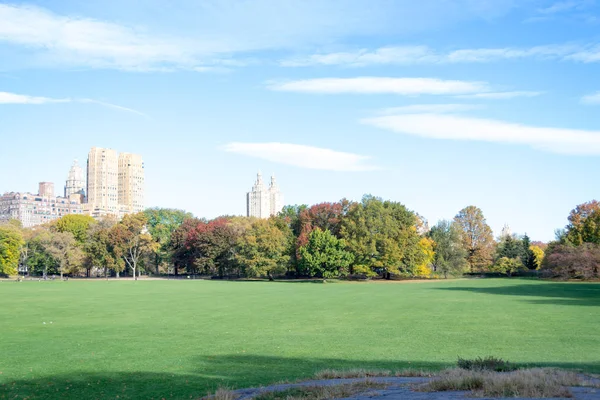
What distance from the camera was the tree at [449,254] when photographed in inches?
4144

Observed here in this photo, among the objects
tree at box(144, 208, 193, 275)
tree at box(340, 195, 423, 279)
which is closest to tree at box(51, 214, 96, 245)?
tree at box(144, 208, 193, 275)

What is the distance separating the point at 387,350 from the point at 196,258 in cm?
10195

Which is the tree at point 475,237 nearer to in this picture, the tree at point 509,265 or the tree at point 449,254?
the tree at point 509,265

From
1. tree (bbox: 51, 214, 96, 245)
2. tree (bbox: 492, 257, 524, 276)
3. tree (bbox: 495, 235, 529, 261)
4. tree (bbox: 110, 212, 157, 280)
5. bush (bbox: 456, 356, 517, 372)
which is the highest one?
tree (bbox: 51, 214, 96, 245)

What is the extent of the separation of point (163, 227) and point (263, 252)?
4362cm

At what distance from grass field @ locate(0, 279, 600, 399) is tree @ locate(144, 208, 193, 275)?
94079 millimetres

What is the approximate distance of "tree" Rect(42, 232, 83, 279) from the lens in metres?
116

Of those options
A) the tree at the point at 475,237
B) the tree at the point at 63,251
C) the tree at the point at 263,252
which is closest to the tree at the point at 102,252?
the tree at the point at 63,251

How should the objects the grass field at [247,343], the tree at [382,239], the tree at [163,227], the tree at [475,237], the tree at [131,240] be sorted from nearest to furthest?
the grass field at [247,343]
the tree at [382,239]
the tree at [475,237]
the tree at [131,240]
the tree at [163,227]

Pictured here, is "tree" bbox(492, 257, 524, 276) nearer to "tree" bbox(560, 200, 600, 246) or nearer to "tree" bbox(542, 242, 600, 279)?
"tree" bbox(560, 200, 600, 246)

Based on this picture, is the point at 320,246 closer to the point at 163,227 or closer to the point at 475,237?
the point at 475,237

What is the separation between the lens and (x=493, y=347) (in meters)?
21.5

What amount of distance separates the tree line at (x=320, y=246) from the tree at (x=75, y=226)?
0.23 m

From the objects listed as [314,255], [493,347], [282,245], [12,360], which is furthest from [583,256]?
[12,360]
